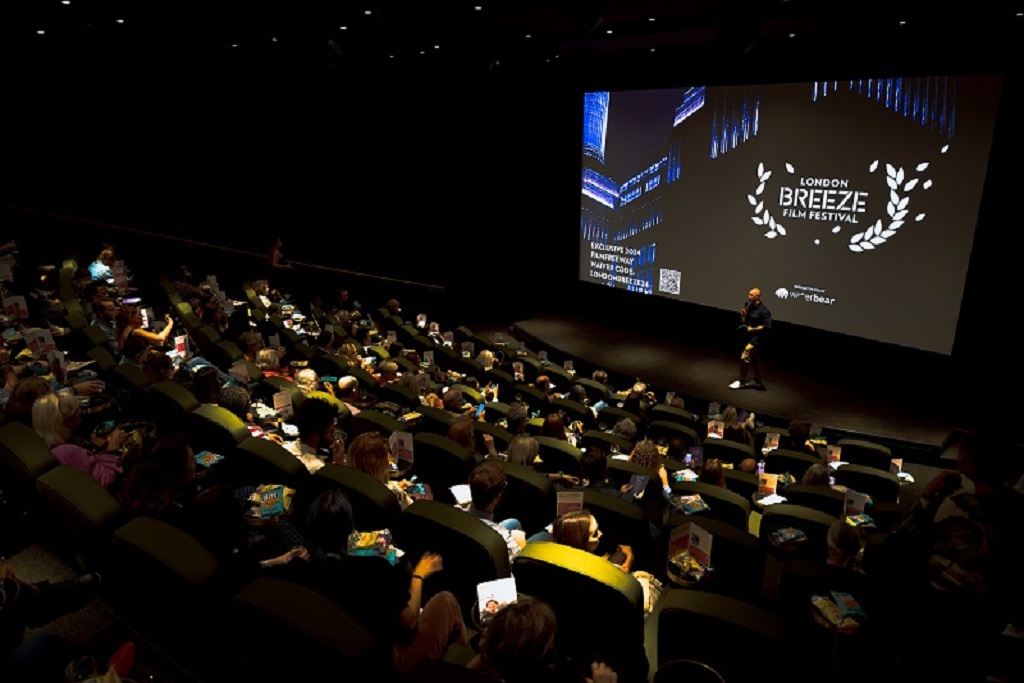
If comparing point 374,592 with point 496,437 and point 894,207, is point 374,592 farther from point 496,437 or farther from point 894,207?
point 894,207

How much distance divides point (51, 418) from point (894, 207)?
376 inches

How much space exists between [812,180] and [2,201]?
15.1 metres

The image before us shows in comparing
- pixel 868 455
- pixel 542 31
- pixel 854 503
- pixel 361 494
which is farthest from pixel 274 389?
pixel 542 31

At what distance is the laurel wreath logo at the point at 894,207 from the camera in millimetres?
8625

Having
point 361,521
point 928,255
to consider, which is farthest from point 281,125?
point 361,521

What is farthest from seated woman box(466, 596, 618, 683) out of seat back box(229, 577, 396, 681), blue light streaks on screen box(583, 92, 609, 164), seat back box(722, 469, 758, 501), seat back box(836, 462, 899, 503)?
blue light streaks on screen box(583, 92, 609, 164)

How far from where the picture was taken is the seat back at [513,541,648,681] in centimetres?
241

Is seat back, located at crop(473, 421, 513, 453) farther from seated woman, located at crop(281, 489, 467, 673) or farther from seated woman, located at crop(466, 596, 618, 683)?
seated woman, located at crop(466, 596, 618, 683)

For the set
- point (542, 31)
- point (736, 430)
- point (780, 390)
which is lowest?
point (780, 390)

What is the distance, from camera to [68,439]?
377cm

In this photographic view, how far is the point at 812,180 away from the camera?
9641mm

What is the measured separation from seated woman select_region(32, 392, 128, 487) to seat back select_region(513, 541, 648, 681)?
2264 millimetres

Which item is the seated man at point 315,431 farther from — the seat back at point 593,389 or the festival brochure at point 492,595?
the seat back at point 593,389

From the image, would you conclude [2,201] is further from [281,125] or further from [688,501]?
[688,501]
